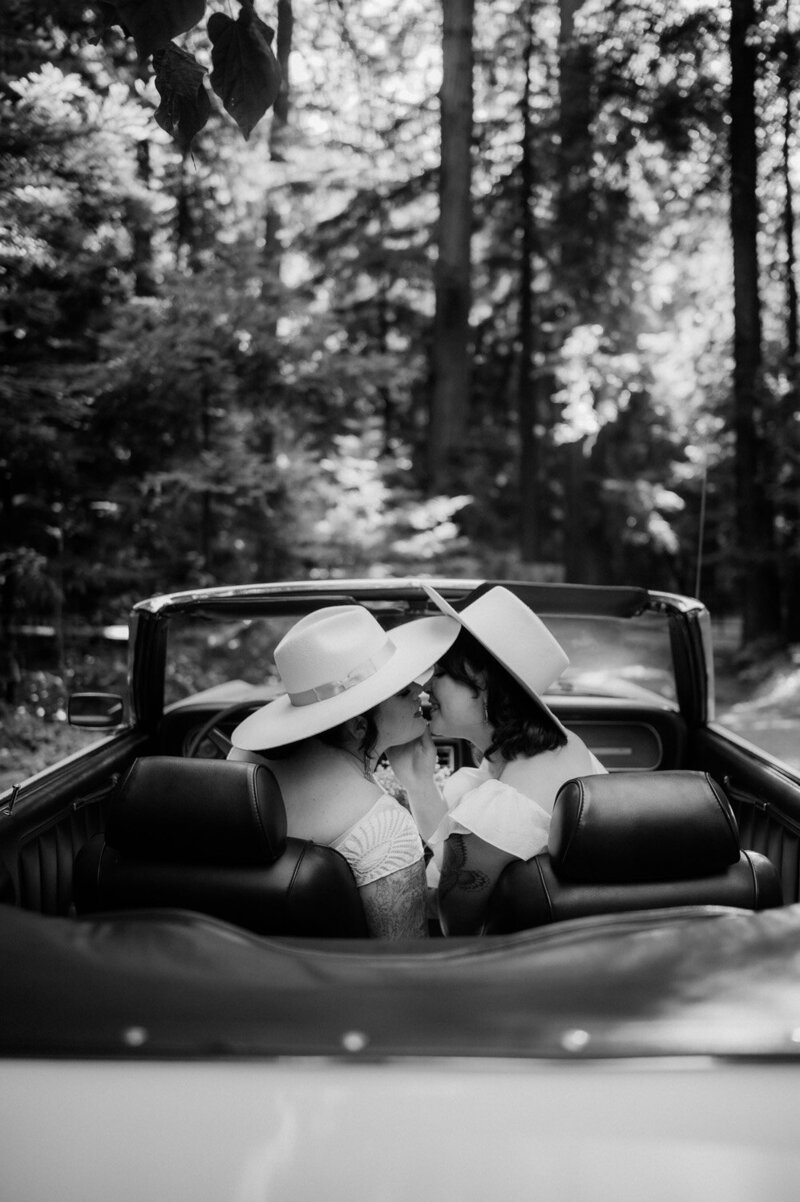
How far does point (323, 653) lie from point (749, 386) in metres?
14.8

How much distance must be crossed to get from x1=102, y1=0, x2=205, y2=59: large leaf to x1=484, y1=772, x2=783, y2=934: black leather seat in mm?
2017

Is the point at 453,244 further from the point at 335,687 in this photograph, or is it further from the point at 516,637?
the point at 335,687

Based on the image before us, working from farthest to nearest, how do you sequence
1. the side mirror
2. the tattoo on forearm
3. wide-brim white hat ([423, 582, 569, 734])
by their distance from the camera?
the side mirror, wide-brim white hat ([423, 582, 569, 734]), the tattoo on forearm

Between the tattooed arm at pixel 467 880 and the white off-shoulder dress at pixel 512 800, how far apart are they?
4 centimetres

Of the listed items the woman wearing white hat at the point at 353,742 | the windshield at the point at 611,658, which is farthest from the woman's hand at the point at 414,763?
the windshield at the point at 611,658

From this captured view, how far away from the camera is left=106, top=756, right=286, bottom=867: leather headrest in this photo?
2039mm

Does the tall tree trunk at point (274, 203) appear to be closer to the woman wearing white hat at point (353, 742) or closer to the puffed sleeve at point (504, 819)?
the woman wearing white hat at point (353, 742)

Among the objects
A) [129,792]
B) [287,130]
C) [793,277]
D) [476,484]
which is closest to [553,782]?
[129,792]

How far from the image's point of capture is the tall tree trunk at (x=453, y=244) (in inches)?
626

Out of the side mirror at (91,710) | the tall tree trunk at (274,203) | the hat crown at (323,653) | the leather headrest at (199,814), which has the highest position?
the tall tree trunk at (274,203)

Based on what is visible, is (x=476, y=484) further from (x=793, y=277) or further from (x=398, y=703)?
(x=398, y=703)

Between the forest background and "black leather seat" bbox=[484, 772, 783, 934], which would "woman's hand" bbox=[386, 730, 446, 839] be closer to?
"black leather seat" bbox=[484, 772, 783, 934]

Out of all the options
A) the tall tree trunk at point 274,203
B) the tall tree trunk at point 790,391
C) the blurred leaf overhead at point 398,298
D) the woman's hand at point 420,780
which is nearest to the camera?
the woman's hand at point 420,780

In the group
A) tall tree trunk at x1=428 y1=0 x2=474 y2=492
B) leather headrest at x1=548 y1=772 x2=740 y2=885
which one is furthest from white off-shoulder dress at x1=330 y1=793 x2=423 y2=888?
tall tree trunk at x1=428 y1=0 x2=474 y2=492
